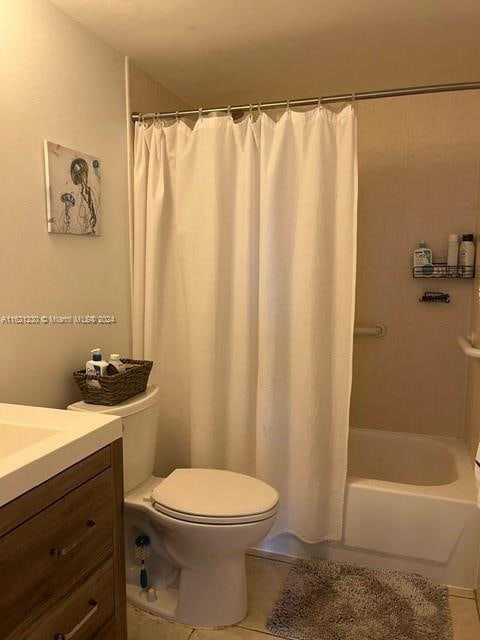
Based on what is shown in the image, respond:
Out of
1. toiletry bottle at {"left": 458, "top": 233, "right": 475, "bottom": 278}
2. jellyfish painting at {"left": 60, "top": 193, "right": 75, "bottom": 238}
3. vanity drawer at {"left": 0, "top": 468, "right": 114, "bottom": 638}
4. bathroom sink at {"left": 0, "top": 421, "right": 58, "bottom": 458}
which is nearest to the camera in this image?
vanity drawer at {"left": 0, "top": 468, "right": 114, "bottom": 638}

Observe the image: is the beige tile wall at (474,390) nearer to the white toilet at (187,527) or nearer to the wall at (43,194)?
the white toilet at (187,527)

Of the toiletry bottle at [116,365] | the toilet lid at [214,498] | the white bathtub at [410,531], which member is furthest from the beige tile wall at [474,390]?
the toiletry bottle at [116,365]

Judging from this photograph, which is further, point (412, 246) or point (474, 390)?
point (412, 246)

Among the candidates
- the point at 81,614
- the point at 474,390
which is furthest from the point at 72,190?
the point at 474,390

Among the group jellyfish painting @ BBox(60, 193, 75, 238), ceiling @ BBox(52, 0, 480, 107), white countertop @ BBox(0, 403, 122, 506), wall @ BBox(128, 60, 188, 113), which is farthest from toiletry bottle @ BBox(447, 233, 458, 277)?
white countertop @ BBox(0, 403, 122, 506)

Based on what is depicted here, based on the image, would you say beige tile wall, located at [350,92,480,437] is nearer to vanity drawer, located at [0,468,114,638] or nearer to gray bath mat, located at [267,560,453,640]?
gray bath mat, located at [267,560,453,640]

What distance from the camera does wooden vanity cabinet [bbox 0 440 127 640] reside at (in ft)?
3.16

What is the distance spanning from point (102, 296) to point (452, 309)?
183 cm

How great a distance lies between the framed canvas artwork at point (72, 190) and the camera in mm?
1721

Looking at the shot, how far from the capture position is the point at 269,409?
2.10 meters

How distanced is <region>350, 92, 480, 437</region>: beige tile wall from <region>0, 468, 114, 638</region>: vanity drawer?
6.33 ft

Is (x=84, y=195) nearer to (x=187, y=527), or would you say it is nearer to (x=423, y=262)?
(x=187, y=527)

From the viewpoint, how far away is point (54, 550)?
3.52 feet

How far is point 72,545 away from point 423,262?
2.18 metres
